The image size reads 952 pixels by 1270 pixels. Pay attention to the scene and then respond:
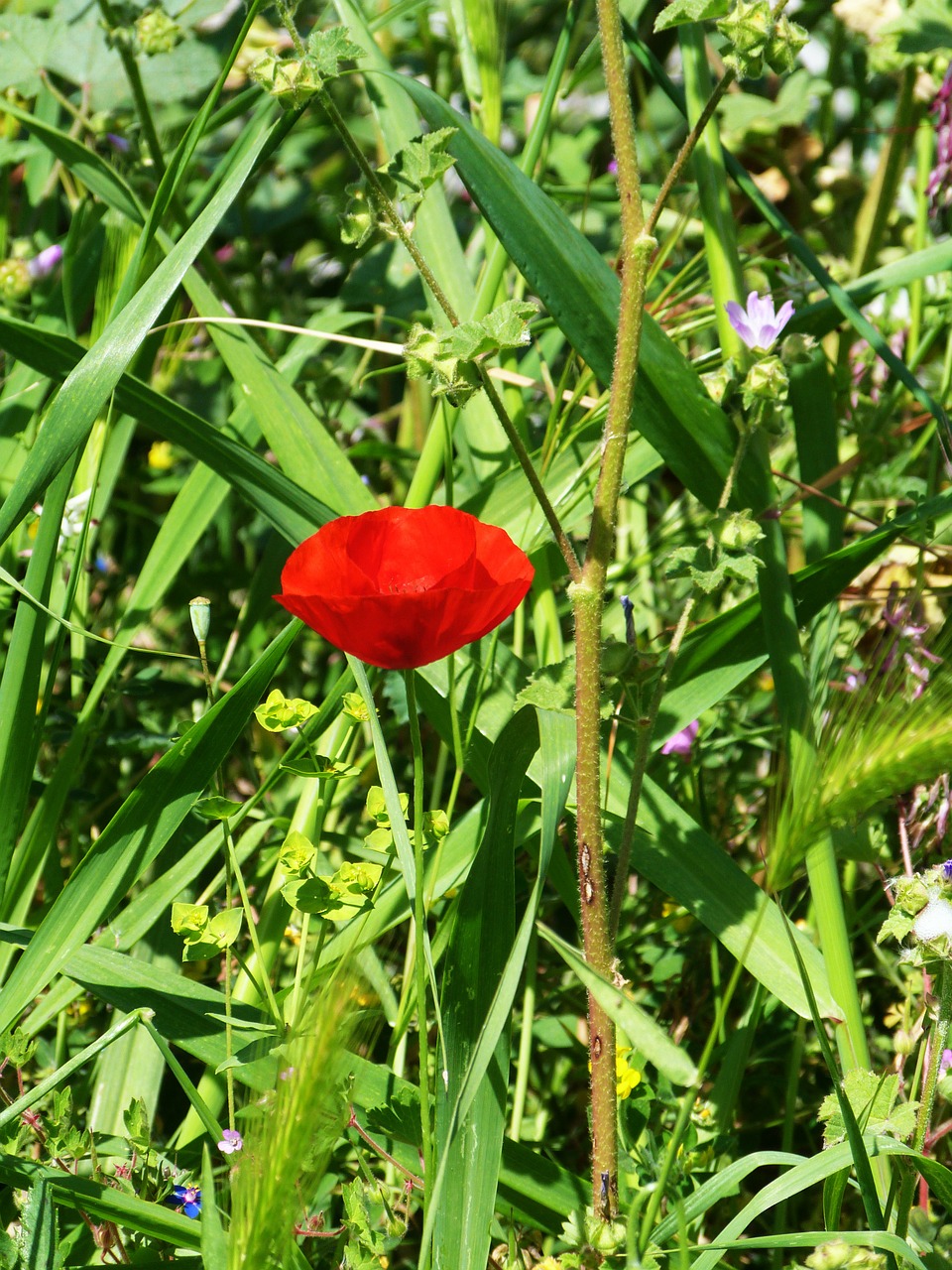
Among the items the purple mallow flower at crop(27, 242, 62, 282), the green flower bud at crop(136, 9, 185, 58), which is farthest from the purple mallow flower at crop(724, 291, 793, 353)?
the purple mallow flower at crop(27, 242, 62, 282)

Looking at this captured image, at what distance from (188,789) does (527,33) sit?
5.00ft

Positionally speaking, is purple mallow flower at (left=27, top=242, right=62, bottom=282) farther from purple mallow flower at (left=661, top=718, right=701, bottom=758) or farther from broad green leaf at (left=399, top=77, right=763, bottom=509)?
purple mallow flower at (left=661, top=718, right=701, bottom=758)

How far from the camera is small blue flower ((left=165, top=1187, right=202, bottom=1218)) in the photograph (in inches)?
30.7

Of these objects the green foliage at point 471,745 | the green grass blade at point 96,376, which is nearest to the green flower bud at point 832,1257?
the green foliage at point 471,745

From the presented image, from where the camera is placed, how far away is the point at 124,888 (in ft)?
2.88

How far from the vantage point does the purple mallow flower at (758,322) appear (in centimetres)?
81

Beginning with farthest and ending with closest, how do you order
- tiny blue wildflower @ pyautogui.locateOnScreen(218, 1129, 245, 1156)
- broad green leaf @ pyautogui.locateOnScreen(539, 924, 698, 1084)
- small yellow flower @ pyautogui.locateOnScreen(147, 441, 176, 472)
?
small yellow flower @ pyautogui.locateOnScreen(147, 441, 176, 472) → tiny blue wildflower @ pyautogui.locateOnScreen(218, 1129, 245, 1156) → broad green leaf @ pyautogui.locateOnScreen(539, 924, 698, 1084)

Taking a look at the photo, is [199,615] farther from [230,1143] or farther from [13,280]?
[13,280]

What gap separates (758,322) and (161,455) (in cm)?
104

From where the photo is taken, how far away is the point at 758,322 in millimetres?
814

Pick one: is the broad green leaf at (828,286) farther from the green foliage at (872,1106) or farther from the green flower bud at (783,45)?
the green foliage at (872,1106)

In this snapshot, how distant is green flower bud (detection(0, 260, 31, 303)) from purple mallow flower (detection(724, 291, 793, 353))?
903 mm

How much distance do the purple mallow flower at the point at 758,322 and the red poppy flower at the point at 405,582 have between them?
0.74 ft

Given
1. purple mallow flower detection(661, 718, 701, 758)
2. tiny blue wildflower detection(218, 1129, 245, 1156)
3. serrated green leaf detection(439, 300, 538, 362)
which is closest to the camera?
serrated green leaf detection(439, 300, 538, 362)
